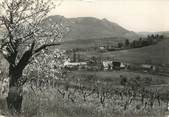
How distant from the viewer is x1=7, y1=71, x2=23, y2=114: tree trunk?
6035 mm

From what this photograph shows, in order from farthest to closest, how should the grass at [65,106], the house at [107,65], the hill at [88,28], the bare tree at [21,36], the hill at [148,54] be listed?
1. the hill at [148,54]
2. the house at [107,65]
3. the hill at [88,28]
4. the grass at [65,106]
5. the bare tree at [21,36]

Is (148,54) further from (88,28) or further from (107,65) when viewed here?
(88,28)

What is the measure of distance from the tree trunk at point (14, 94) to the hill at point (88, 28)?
800 mm

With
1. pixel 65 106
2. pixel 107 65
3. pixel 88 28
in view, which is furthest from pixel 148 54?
pixel 65 106

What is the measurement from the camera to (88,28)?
636cm

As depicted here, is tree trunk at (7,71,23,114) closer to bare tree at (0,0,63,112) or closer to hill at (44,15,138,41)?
bare tree at (0,0,63,112)

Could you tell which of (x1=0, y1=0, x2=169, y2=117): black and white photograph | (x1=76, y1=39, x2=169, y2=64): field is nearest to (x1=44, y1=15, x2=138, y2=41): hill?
(x1=0, y1=0, x2=169, y2=117): black and white photograph

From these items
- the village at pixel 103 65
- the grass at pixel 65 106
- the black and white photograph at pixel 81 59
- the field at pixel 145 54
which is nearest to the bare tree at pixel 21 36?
the black and white photograph at pixel 81 59

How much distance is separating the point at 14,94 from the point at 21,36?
748mm

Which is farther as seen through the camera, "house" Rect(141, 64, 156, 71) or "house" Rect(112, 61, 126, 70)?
"house" Rect(141, 64, 156, 71)

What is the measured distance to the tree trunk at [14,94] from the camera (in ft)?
19.8

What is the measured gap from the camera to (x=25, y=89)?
609cm

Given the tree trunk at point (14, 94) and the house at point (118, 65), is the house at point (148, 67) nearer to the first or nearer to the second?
the house at point (118, 65)

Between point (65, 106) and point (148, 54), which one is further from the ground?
point (148, 54)
